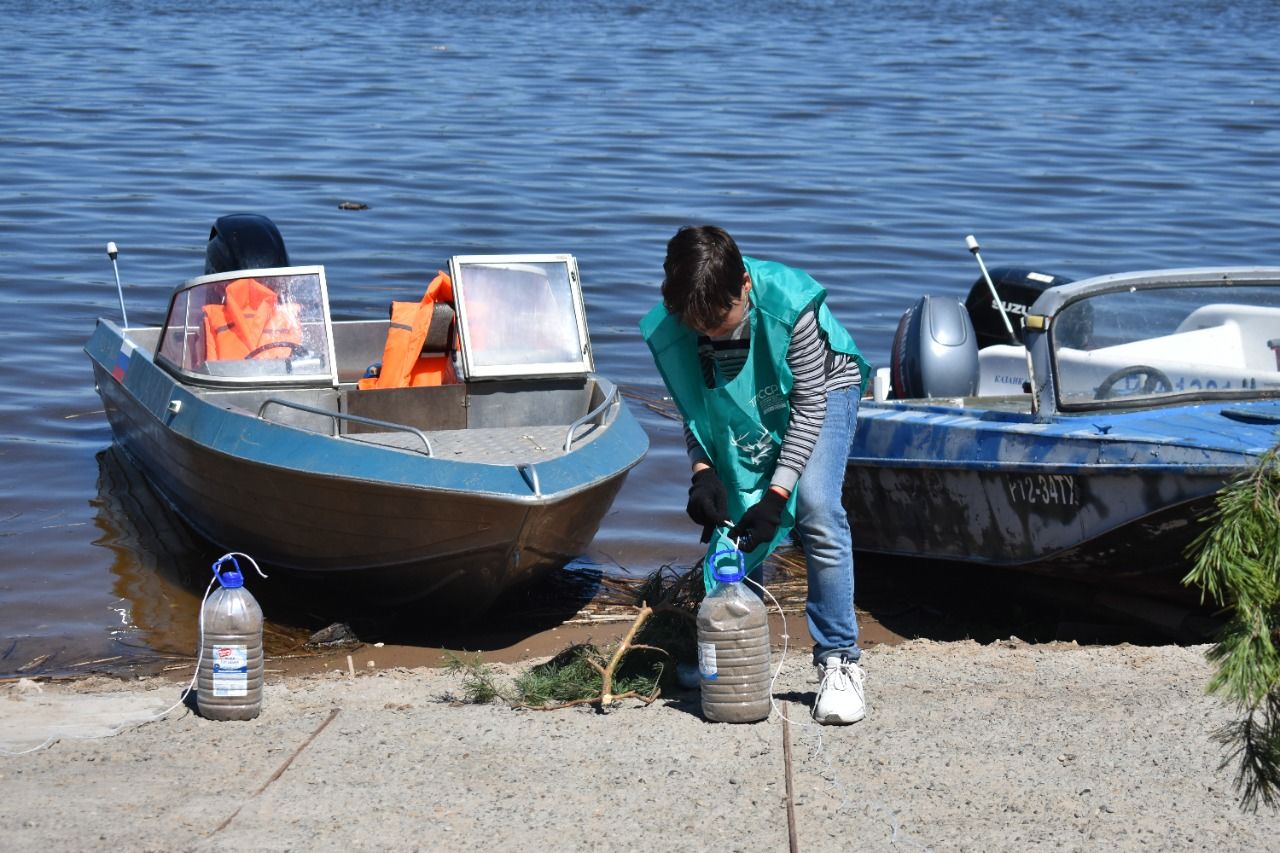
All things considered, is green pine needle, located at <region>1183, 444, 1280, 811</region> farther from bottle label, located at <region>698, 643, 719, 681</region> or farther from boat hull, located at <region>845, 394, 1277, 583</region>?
boat hull, located at <region>845, 394, 1277, 583</region>

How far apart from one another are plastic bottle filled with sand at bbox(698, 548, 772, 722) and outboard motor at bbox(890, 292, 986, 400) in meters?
3.55

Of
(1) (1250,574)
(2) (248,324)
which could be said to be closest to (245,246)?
(2) (248,324)

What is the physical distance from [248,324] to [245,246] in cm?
107

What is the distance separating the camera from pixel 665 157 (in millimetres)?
20594

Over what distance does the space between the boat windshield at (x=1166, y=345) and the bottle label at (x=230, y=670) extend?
3.77 meters

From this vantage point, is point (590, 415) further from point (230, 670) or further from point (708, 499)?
point (708, 499)

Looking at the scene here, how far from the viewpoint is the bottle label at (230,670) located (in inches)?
210

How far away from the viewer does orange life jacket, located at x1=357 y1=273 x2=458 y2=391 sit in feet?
26.9

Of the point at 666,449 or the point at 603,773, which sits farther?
the point at 666,449

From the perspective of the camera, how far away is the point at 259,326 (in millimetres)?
8086

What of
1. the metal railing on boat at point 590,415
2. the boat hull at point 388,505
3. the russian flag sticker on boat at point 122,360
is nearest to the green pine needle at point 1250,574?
the boat hull at point 388,505

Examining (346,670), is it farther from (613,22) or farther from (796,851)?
(613,22)

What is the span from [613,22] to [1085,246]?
19.5 metres

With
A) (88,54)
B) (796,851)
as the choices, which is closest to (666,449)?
(796,851)
